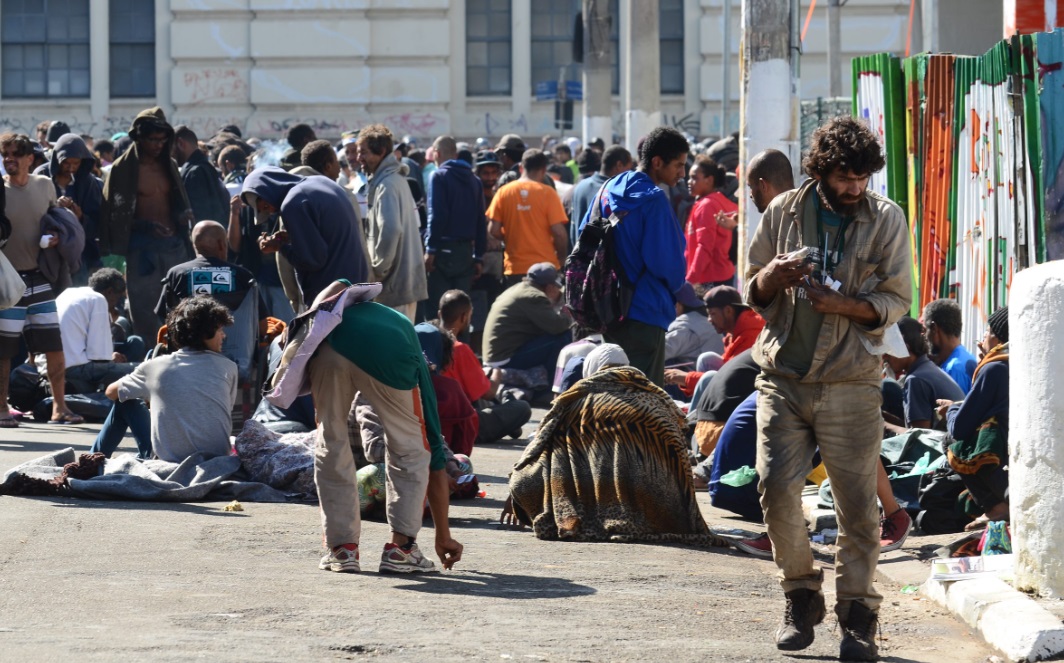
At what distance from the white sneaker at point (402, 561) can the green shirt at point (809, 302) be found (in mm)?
1982

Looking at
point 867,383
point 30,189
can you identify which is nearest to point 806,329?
point 867,383

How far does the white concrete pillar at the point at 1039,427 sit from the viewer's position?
619 cm

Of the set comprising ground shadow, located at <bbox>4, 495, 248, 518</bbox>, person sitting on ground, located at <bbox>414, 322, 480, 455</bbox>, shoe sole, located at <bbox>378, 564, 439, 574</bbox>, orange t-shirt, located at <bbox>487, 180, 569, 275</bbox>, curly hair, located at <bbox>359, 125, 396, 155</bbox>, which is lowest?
shoe sole, located at <bbox>378, 564, 439, 574</bbox>

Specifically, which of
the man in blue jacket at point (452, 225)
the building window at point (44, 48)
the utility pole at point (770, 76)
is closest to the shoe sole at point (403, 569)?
the utility pole at point (770, 76)

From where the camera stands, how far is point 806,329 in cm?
578

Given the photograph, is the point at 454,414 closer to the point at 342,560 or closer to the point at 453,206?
the point at 342,560

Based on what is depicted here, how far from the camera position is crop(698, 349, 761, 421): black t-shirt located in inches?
357

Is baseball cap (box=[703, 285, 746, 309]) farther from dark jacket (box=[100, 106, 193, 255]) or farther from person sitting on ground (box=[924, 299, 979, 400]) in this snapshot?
dark jacket (box=[100, 106, 193, 255])

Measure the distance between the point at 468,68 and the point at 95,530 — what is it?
74.6ft

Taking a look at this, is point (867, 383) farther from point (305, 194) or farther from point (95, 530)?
point (305, 194)

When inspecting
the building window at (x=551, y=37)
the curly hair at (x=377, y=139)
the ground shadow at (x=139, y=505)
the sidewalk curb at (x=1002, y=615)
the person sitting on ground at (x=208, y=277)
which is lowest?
the sidewalk curb at (x=1002, y=615)

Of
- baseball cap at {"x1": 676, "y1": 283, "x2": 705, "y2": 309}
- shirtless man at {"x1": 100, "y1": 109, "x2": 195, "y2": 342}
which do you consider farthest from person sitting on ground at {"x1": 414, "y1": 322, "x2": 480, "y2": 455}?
shirtless man at {"x1": 100, "y1": 109, "x2": 195, "y2": 342}

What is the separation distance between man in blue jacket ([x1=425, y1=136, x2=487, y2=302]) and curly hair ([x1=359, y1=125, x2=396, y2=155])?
3154mm

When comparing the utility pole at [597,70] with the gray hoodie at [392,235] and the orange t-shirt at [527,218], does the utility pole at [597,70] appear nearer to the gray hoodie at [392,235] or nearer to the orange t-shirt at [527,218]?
the orange t-shirt at [527,218]
